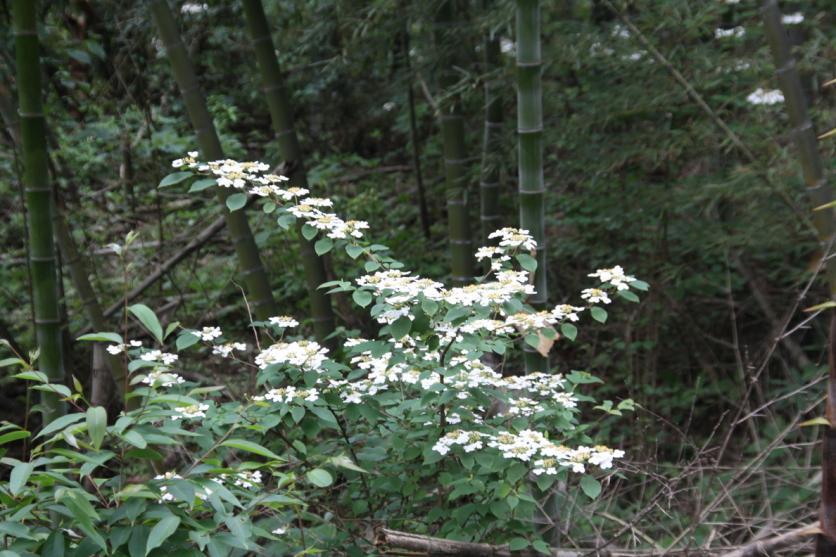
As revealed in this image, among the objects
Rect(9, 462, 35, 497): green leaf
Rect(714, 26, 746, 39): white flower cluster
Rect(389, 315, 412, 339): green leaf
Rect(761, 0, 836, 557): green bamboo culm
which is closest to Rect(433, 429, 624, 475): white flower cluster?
Rect(389, 315, 412, 339): green leaf

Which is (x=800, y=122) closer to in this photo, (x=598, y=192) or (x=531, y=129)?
(x=531, y=129)

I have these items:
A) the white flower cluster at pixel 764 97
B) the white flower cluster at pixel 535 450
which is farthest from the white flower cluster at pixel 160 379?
the white flower cluster at pixel 764 97

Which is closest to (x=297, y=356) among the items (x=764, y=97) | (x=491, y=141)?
(x=491, y=141)

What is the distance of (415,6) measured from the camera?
11.3 ft

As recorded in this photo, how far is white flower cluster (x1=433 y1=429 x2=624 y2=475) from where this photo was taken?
5.21 feet

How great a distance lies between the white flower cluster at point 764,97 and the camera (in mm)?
3289

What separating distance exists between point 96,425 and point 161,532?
0.17 m

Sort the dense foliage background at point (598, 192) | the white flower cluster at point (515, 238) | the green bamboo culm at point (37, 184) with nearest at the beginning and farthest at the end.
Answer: the white flower cluster at point (515, 238)
the green bamboo culm at point (37, 184)
the dense foliage background at point (598, 192)

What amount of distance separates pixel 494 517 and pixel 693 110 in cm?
225

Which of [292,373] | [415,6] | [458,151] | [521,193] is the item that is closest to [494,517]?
[292,373]

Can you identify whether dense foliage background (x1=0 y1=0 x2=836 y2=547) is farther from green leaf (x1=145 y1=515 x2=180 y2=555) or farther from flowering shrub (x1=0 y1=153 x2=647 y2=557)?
green leaf (x1=145 y1=515 x2=180 y2=555)

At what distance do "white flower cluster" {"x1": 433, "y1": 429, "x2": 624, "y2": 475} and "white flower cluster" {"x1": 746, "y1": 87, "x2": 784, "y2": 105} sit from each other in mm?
2189

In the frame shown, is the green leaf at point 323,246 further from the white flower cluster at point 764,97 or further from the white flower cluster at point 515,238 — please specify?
the white flower cluster at point 764,97

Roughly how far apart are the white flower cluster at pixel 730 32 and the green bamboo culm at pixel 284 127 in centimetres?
190
